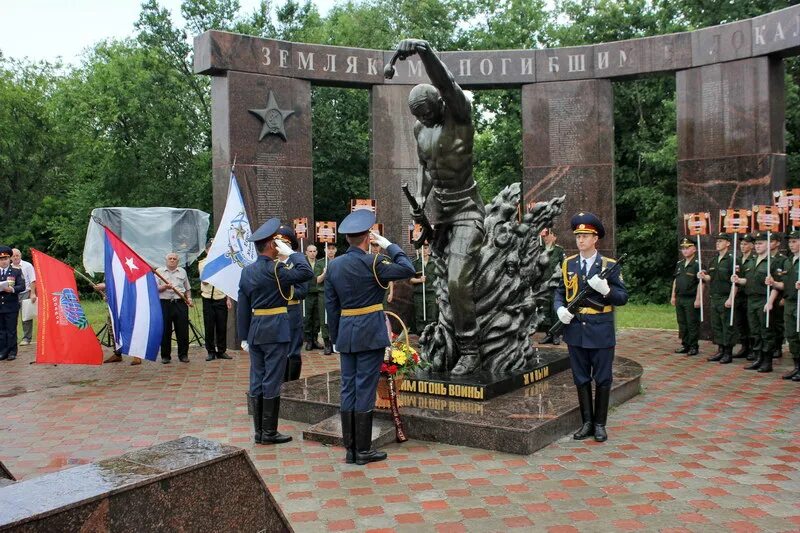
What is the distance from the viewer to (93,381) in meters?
9.10

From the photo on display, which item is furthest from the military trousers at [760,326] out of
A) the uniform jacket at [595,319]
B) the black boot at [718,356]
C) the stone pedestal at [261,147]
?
the stone pedestal at [261,147]

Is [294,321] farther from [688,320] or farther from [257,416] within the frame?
[688,320]

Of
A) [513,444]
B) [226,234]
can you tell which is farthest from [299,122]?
[513,444]

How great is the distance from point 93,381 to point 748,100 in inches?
→ 424

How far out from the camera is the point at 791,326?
848 centimetres

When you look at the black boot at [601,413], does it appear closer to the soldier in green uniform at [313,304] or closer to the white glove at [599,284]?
the white glove at [599,284]

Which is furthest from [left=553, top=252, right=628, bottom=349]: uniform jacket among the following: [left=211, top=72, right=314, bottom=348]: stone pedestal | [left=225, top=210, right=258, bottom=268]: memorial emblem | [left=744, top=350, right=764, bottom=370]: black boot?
[left=211, top=72, right=314, bottom=348]: stone pedestal

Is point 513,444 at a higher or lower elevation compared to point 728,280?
lower

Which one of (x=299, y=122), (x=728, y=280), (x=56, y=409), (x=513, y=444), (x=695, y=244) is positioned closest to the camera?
(x=513, y=444)

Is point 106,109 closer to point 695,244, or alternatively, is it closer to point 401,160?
point 401,160

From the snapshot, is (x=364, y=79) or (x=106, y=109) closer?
(x=364, y=79)

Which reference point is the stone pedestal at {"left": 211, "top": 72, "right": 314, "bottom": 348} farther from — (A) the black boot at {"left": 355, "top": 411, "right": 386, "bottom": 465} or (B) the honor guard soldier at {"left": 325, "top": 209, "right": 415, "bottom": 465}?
(A) the black boot at {"left": 355, "top": 411, "right": 386, "bottom": 465}

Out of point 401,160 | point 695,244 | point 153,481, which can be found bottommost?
point 153,481

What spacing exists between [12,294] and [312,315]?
16.0 ft
